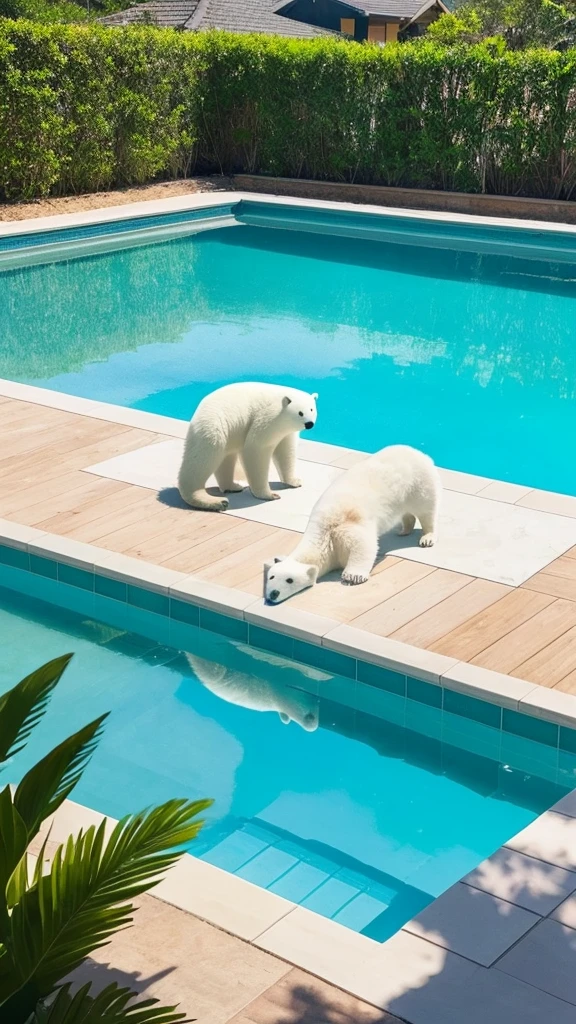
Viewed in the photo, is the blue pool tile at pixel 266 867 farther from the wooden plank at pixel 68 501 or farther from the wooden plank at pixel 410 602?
the wooden plank at pixel 68 501

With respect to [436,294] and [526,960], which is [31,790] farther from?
[436,294]

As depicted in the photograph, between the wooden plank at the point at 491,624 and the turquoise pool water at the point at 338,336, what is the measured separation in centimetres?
287

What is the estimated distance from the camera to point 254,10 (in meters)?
36.1

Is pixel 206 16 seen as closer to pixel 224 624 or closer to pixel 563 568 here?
pixel 563 568

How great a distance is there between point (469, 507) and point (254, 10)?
33367 mm

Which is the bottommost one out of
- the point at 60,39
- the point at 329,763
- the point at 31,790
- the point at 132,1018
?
the point at 329,763

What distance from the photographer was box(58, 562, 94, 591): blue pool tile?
6.22 meters

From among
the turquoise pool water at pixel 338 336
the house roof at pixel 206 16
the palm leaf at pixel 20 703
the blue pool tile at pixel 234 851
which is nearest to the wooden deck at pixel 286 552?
the blue pool tile at pixel 234 851

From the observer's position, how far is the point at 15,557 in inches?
255

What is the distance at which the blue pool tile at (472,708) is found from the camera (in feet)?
16.2

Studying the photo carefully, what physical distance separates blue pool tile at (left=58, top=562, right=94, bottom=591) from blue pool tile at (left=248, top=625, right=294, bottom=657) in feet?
3.46

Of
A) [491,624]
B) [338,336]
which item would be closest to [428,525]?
[491,624]

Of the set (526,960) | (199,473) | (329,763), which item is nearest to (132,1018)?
(526,960)

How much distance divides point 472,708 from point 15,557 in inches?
113
